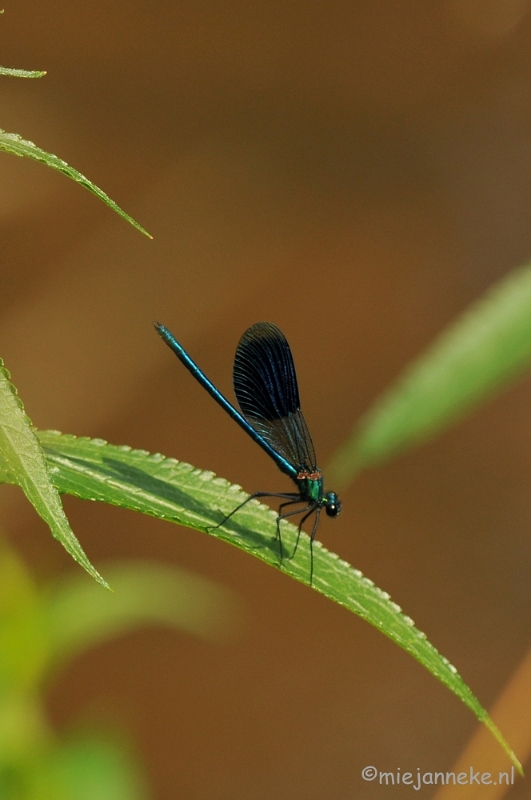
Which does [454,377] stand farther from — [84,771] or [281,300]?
[281,300]

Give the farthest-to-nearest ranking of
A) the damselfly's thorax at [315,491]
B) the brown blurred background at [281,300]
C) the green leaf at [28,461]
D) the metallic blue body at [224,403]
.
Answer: the brown blurred background at [281,300]
the damselfly's thorax at [315,491]
the metallic blue body at [224,403]
the green leaf at [28,461]

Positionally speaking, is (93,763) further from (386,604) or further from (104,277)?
(104,277)

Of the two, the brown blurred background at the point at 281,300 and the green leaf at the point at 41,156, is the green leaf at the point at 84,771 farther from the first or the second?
the brown blurred background at the point at 281,300

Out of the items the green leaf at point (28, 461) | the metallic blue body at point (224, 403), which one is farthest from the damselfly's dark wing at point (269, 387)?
the green leaf at point (28, 461)

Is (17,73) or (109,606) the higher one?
(17,73)

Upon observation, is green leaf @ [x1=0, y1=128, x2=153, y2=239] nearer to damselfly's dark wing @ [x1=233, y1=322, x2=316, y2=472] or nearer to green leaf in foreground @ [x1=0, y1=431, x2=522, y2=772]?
green leaf in foreground @ [x1=0, y1=431, x2=522, y2=772]

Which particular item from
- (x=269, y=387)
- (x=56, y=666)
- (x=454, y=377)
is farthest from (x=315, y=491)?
(x=454, y=377)

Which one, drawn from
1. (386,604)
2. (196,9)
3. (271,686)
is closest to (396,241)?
(196,9)
